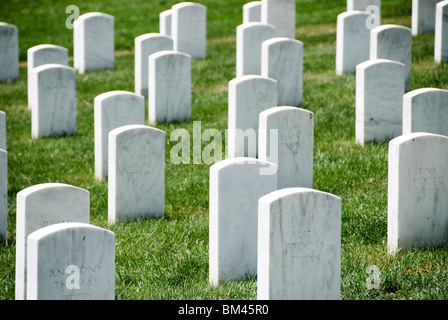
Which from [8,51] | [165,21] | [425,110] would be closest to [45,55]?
[8,51]

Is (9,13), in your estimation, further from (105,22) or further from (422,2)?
(422,2)

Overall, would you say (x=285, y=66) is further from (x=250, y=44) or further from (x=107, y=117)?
(x=107, y=117)

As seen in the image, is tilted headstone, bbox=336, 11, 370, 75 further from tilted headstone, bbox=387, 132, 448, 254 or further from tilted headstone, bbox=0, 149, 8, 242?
tilted headstone, bbox=0, 149, 8, 242

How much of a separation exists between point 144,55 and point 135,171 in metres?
5.75

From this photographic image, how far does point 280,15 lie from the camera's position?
15898mm

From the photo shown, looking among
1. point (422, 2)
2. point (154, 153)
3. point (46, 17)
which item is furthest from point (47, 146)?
point (46, 17)

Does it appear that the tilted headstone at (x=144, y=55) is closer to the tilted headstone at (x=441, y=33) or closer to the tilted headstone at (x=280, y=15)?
the tilted headstone at (x=280, y=15)

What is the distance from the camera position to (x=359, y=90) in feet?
33.0

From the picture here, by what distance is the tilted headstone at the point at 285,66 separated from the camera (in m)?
11.7

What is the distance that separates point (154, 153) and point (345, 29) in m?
6.54

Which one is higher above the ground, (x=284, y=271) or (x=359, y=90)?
(x=359, y=90)

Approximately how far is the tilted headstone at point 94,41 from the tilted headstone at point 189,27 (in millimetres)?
1231

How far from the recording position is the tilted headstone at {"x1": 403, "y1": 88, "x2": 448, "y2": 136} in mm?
Result: 8570
